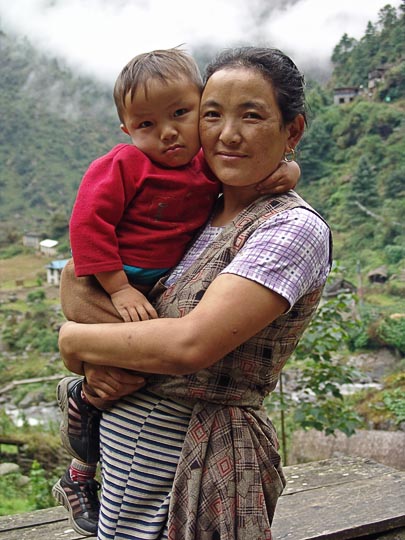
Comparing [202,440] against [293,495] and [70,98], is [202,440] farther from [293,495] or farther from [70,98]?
[70,98]

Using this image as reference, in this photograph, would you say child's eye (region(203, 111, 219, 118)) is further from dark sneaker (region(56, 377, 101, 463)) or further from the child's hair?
dark sneaker (region(56, 377, 101, 463))

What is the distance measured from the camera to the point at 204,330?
0.98m

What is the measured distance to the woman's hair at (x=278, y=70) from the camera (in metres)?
1.12

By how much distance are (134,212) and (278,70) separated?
38cm

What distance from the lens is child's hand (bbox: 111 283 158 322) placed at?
1.13 metres

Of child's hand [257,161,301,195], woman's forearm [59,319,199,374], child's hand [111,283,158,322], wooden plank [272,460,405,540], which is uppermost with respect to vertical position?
child's hand [257,161,301,195]

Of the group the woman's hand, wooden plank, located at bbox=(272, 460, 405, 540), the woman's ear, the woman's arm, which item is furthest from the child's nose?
wooden plank, located at bbox=(272, 460, 405, 540)

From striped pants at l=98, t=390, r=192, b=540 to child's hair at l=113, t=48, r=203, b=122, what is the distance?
1.95 feet

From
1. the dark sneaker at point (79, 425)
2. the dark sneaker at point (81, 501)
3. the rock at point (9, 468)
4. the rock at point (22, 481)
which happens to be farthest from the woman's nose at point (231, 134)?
the rock at point (9, 468)

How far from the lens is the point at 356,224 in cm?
955

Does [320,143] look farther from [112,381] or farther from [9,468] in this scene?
[112,381]

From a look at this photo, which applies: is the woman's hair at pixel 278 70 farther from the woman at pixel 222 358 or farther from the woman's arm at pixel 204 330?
the woman's arm at pixel 204 330

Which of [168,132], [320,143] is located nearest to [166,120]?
[168,132]

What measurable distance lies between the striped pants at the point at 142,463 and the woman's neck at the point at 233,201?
37 centimetres
